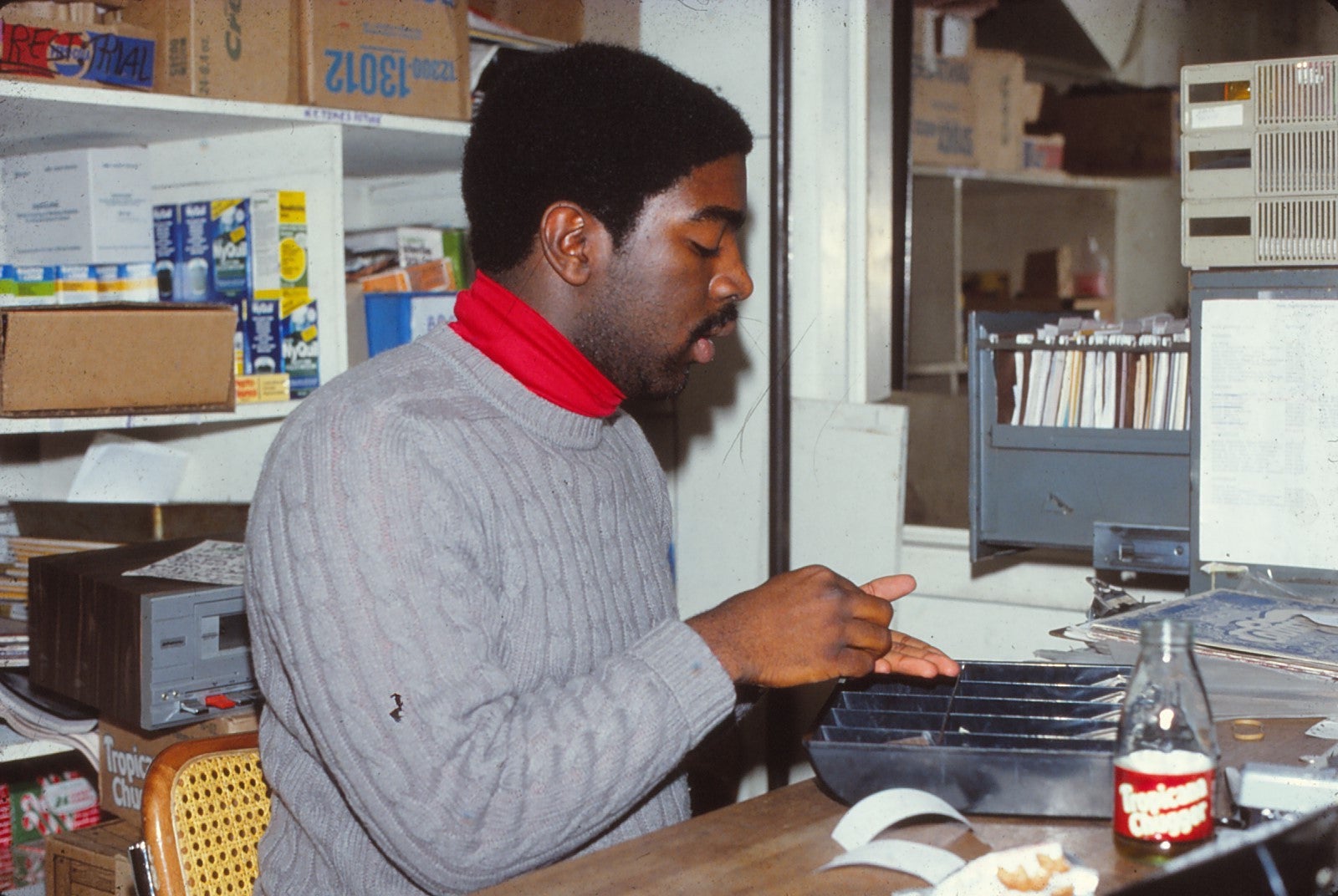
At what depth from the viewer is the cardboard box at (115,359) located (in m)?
1.83

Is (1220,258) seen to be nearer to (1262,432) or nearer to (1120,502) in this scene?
(1262,432)

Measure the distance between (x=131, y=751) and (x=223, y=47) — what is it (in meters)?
1.05

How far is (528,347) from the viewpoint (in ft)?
4.42

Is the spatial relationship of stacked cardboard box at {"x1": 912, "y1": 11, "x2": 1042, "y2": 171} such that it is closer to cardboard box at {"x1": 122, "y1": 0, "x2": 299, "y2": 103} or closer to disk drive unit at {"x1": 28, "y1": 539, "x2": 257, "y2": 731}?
cardboard box at {"x1": 122, "y1": 0, "x2": 299, "y2": 103}

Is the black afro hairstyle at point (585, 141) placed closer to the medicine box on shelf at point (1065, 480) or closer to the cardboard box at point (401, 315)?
the medicine box on shelf at point (1065, 480)

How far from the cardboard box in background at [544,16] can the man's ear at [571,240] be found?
4.19 feet

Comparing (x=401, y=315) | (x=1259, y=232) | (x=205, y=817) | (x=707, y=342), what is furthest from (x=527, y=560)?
(x=401, y=315)

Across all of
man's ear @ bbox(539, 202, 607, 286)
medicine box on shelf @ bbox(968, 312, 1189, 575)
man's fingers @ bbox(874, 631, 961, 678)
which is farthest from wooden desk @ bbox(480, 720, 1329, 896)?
medicine box on shelf @ bbox(968, 312, 1189, 575)

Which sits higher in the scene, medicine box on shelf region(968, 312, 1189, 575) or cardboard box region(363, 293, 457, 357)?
cardboard box region(363, 293, 457, 357)

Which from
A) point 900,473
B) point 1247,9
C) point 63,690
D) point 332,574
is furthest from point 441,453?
point 1247,9

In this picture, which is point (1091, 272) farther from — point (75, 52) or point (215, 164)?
point (75, 52)

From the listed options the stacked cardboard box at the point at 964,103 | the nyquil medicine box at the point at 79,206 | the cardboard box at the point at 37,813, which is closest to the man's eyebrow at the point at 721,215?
the nyquil medicine box at the point at 79,206

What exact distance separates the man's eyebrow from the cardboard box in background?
49.6 inches

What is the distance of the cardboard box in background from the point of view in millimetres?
2494
